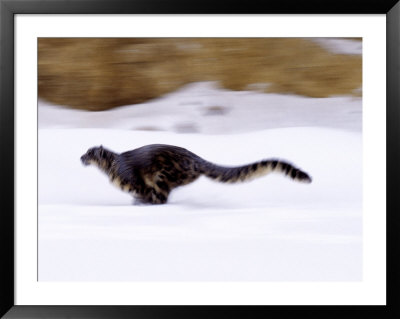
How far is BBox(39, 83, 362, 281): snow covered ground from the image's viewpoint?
1028 mm

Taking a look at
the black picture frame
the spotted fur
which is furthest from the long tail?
the black picture frame

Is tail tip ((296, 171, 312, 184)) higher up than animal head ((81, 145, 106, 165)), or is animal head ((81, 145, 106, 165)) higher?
animal head ((81, 145, 106, 165))

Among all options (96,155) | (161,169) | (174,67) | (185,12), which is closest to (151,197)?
(161,169)

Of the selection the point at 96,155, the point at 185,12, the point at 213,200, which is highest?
the point at 185,12

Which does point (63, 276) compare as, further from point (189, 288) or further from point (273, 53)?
point (273, 53)

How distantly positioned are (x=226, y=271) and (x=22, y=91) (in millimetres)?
732

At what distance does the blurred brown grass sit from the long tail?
20 centimetres

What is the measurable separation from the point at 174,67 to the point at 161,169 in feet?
0.92

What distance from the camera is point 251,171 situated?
1032 millimetres

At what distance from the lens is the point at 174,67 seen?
3.45ft

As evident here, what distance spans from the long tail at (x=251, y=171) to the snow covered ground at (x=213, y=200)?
0.05 feet

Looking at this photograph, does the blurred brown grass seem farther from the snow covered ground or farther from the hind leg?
the hind leg

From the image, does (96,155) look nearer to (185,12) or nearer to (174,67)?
(174,67)

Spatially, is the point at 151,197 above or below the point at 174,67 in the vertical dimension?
below
